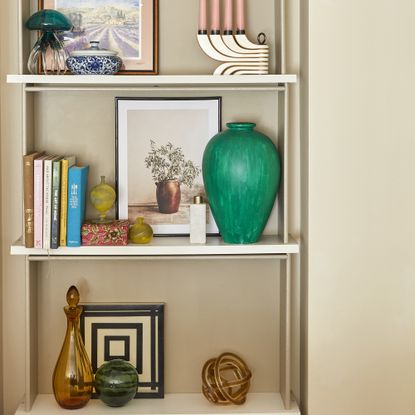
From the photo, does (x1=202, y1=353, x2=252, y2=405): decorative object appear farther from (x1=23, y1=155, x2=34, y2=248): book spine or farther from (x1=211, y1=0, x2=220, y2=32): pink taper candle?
(x1=211, y1=0, x2=220, y2=32): pink taper candle

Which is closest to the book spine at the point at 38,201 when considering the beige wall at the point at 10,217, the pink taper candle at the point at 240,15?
the beige wall at the point at 10,217

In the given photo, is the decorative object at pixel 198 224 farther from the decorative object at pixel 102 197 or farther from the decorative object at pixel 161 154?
the decorative object at pixel 102 197

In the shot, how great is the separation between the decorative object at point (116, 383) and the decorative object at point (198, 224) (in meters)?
0.45

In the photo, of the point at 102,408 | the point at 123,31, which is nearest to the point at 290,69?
the point at 123,31

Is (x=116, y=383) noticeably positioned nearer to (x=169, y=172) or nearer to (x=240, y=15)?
(x=169, y=172)

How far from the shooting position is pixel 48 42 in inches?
99.6

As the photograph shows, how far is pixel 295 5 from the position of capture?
262 centimetres

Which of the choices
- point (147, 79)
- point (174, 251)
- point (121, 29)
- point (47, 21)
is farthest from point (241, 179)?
point (47, 21)

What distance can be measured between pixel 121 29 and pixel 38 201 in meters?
0.62

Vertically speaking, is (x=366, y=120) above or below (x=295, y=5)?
below

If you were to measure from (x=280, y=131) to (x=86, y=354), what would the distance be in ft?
3.07

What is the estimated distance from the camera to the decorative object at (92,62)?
8.05ft

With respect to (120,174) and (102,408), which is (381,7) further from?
(102,408)

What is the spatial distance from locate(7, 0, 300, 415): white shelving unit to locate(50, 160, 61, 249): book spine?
35 mm
